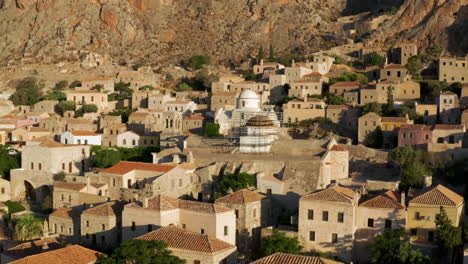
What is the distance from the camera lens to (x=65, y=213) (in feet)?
116

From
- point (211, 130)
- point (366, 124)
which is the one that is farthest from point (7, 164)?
point (366, 124)

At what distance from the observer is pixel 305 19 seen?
300 ft

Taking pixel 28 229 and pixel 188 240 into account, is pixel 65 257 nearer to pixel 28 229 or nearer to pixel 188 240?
pixel 188 240

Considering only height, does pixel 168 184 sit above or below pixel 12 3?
below

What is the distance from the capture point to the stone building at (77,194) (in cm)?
3756

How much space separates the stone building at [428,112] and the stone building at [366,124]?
13.8ft

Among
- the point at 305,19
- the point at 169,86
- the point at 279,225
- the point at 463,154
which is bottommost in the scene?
the point at 279,225

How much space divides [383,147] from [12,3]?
7765 centimetres

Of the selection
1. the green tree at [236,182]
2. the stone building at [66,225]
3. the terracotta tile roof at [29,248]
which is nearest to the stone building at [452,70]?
the green tree at [236,182]

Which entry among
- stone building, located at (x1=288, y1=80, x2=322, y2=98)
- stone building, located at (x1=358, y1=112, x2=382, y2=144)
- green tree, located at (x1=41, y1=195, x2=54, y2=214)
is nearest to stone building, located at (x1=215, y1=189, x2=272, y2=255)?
green tree, located at (x1=41, y1=195, x2=54, y2=214)

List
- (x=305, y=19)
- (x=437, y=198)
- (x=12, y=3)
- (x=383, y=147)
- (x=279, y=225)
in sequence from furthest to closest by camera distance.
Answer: (x=12, y=3) → (x=305, y=19) → (x=383, y=147) → (x=279, y=225) → (x=437, y=198)

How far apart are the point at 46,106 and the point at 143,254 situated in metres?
43.3

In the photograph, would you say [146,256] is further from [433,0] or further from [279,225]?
[433,0]

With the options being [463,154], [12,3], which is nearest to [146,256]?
[463,154]
